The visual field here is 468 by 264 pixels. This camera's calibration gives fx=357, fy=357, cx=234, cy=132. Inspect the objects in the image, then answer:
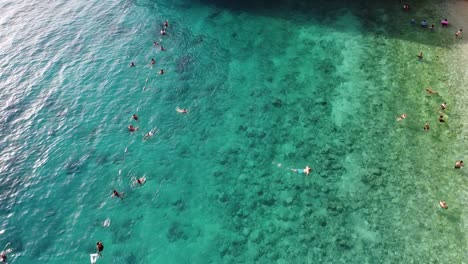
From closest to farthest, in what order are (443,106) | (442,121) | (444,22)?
(442,121), (443,106), (444,22)

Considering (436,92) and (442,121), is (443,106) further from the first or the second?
(436,92)

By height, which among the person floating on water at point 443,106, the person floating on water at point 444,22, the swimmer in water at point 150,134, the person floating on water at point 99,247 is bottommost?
the person floating on water at point 99,247

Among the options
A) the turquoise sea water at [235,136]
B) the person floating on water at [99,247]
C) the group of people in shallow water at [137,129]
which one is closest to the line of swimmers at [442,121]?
the turquoise sea water at [235,136]

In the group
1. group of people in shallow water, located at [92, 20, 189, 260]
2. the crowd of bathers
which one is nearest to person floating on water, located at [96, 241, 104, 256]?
group of people in shallow water, located at [92, 20, 189, 260]

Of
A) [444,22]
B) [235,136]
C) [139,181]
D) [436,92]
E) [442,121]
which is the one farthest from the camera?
[444,22]

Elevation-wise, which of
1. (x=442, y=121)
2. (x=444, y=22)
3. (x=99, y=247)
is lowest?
(x=99, y=247)

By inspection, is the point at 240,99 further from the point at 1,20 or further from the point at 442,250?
the point at 1,20

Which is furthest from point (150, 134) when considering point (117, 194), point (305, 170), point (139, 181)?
point (305, 170)

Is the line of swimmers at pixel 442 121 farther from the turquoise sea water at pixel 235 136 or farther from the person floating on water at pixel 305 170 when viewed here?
the person floating on water at pixel 305 170
